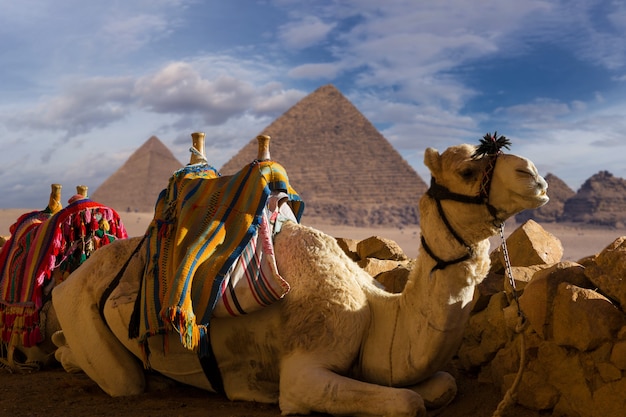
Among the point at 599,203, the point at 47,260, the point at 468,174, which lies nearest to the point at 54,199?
the point at 47,260

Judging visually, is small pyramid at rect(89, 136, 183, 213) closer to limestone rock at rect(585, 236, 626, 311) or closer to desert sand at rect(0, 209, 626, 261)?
desert sand at rect(0, 209, 626, 261)

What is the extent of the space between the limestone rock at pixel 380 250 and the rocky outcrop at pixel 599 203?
92848 millimetres

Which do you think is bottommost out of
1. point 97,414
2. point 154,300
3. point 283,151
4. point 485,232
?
point 97,414

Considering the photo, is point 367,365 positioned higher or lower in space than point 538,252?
lower

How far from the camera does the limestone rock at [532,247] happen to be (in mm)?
4266

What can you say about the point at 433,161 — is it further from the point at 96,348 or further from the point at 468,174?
the point at 96,348

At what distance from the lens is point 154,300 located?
3.45 metres

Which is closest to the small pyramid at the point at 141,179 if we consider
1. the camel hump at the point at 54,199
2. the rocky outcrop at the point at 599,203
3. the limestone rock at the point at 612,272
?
the rocky outcrop at the point at 599,203

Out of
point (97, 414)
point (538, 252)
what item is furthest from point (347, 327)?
point (538, 252)

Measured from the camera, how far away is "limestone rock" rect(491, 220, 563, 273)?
14.0 feet

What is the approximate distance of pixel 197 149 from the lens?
431cm

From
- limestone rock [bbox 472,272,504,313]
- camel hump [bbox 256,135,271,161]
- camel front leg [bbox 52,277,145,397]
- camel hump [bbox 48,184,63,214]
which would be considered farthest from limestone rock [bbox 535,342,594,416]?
camel hump [bbox 48,184,63,214]

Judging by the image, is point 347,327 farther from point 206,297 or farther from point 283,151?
point 283,151

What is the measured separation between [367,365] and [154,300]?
0.98 metres
